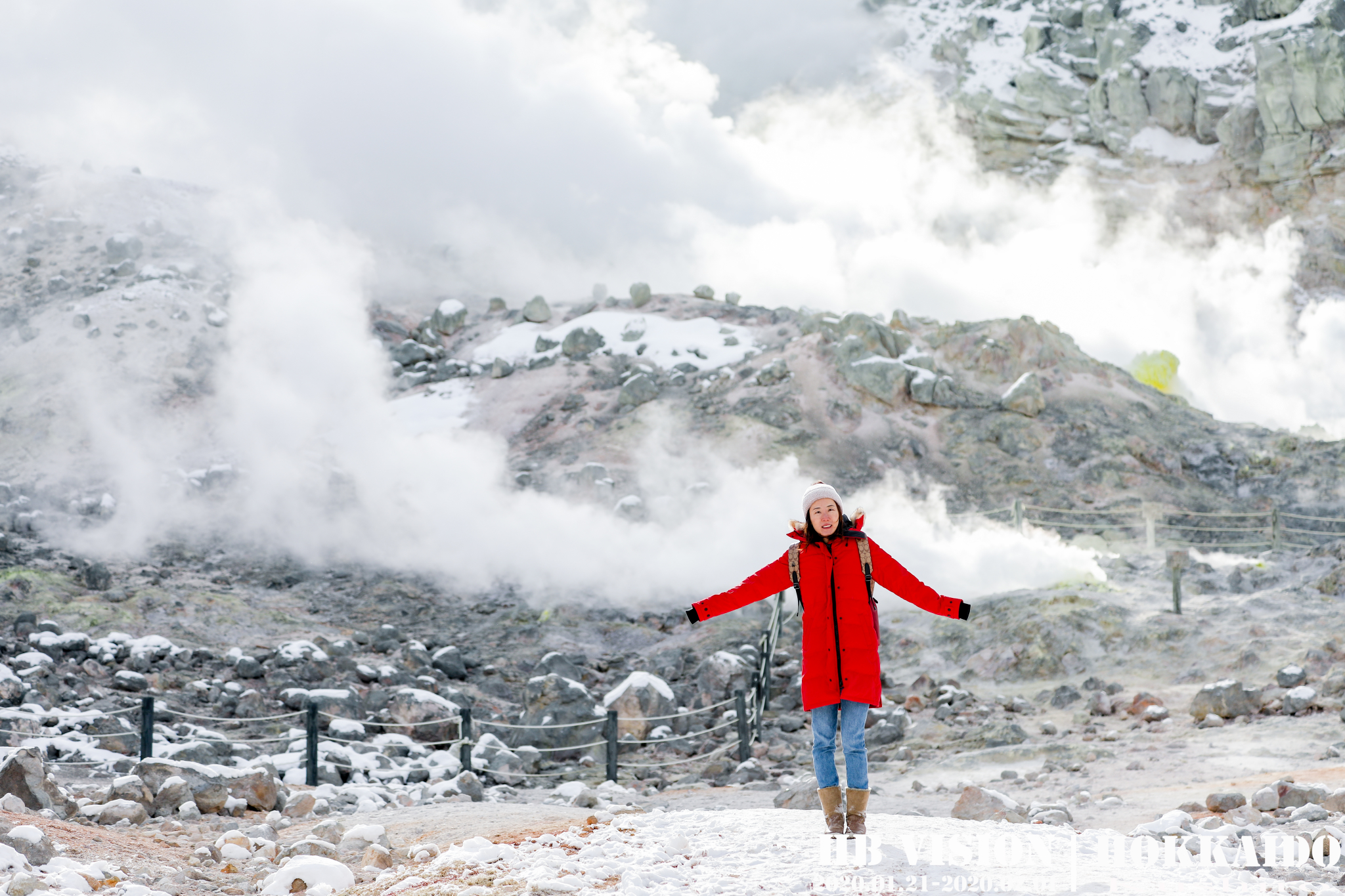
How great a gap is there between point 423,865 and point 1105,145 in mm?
71028

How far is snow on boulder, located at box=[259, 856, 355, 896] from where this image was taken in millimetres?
4621

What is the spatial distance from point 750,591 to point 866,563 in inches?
20.8

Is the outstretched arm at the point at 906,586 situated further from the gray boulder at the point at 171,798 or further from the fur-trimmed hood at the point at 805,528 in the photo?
the gray boulder at the point at 171,798

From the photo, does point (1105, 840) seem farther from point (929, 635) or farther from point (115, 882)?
point (929, 635)

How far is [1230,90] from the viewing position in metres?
62.2

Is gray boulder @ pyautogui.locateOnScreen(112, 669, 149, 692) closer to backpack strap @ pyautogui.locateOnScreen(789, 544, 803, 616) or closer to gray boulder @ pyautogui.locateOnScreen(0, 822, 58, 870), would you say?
gray boulder @ pyautogui.locateOnScreen(0, 822, 58, 870)

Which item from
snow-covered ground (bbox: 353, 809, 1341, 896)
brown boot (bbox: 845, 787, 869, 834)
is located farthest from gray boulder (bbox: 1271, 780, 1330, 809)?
brown boot (bbox: 845, 787, 869, 834)

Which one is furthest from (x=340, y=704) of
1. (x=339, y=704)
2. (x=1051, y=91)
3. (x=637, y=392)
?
(x=1051, y=91)

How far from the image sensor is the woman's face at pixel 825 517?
4.54m

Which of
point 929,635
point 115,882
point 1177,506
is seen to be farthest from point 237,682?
point 1177,506

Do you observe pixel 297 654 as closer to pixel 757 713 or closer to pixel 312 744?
pixel 312 744

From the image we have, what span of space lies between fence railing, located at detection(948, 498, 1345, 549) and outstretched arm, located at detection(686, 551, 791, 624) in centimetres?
1581

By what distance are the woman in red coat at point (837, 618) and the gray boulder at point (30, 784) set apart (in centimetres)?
447

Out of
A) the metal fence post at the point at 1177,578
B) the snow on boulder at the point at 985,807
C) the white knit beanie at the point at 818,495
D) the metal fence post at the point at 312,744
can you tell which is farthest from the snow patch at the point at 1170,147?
the white knit beanie at the point at 818,495
